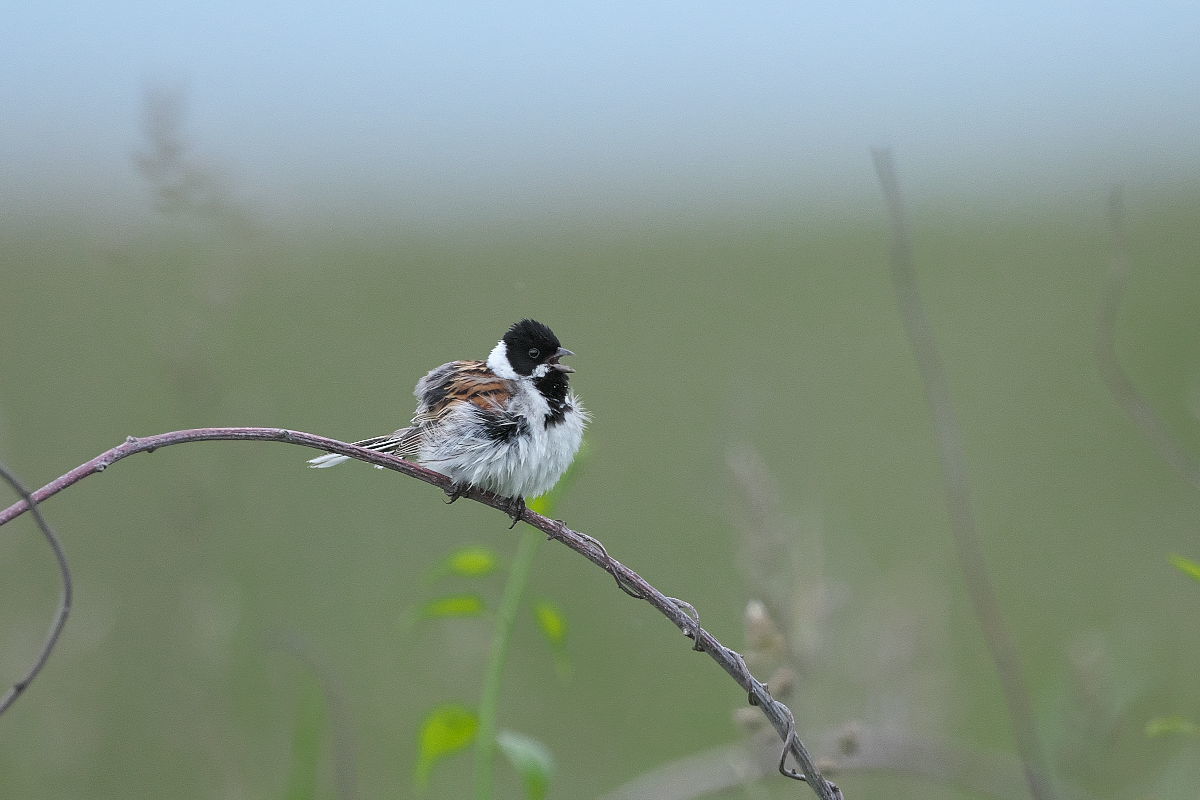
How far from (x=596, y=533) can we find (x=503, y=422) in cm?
423

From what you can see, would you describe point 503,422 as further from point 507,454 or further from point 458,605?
point 458,605

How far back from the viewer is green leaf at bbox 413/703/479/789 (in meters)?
2.03

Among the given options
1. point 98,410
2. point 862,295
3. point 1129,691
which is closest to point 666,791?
point 1129,691

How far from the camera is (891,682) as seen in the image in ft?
10.2

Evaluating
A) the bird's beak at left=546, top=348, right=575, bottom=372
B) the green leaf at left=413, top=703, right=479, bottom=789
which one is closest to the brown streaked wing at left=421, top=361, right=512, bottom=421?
the bird's beak at left=546, top=348, right=575, bottom=372

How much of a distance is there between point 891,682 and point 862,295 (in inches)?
430

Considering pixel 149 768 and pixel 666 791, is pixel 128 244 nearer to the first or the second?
pixel 666 791

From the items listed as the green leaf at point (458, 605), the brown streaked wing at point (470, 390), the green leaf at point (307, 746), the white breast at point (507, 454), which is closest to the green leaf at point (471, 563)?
the green leaf at point (458, 605)

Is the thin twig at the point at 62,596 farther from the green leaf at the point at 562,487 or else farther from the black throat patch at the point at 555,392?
the black throat patch at the point at 555,392

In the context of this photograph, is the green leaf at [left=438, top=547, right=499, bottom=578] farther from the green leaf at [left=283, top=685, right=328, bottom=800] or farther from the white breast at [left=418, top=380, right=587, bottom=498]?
the white breast at [left=418, top=380, right=587, bottom=498]

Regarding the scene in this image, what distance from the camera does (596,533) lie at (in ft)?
22.3

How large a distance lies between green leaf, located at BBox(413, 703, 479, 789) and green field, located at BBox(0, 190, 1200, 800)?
0.18 meters

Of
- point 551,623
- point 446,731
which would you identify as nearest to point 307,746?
point 446,731

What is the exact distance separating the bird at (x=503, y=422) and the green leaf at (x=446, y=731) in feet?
1.54
